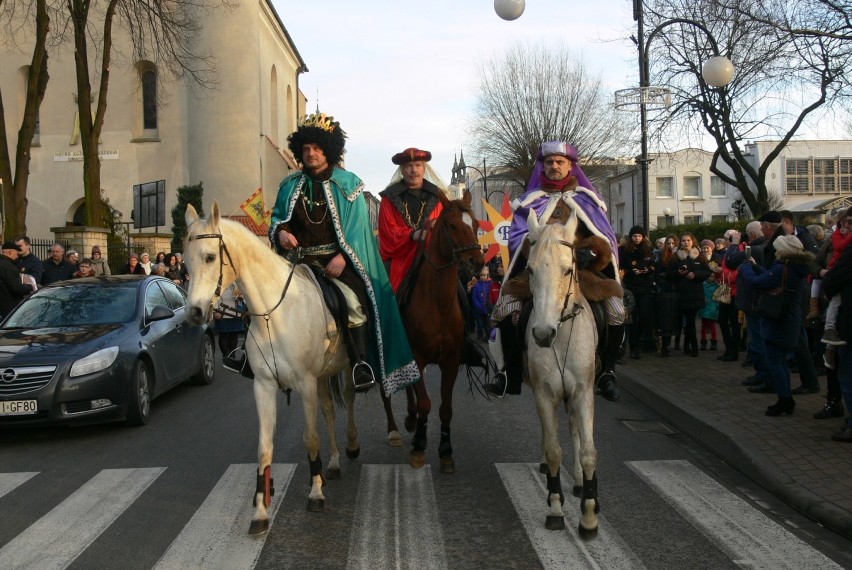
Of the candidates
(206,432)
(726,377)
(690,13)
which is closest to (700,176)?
(690,13)

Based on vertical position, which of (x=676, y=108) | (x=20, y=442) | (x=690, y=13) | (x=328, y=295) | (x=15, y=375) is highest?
(x=690, y=13)

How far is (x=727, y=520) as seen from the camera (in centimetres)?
552

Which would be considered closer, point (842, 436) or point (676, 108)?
point (842, 436)

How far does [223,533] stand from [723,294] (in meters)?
10.1

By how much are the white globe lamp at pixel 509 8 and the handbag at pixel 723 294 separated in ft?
20.2

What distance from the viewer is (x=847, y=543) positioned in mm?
5125

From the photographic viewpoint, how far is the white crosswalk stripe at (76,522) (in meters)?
4.98

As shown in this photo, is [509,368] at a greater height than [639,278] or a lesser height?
lesser

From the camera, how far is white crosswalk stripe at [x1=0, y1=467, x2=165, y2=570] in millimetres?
4977

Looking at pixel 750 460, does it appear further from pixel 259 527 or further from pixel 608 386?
pixel 259 527

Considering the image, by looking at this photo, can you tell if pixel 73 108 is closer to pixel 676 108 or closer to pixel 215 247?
pixel 676 108

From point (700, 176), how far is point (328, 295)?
2768 inches

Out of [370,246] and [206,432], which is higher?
[370,246]

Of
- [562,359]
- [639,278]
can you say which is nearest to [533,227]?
[562,359]
